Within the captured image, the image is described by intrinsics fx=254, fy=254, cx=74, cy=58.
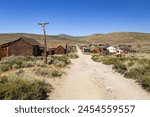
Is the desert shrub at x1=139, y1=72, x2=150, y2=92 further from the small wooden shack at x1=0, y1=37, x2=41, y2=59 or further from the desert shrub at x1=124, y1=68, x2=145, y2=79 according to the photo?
the small wooden shack at x1=0, y1=37, x2=41, y2=59

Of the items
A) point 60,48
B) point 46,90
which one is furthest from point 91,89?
point 60,48

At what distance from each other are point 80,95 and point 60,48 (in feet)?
198

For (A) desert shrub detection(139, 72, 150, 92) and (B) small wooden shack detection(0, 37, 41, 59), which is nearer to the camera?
(A) desert shrub detection(139, 72, 150, 92)

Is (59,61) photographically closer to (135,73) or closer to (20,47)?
(135,73)

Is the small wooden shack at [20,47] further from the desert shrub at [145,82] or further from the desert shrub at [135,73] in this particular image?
the desert shrub at [145,82]

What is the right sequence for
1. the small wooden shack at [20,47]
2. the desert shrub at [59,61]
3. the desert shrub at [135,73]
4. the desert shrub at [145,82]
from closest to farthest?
the desert shrub at [145,82]
the desert shrub at [135,73]
the desert shrub at [59,61]
the small wooden shack at [20,47]

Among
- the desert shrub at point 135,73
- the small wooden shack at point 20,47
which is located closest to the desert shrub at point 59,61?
the desert shrub at point 135,73

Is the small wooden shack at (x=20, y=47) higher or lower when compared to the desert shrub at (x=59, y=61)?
higher

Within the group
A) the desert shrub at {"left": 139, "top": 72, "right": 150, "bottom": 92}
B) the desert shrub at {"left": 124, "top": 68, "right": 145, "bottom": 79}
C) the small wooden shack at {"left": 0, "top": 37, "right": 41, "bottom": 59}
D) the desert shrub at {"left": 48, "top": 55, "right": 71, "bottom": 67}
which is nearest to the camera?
the desert shrub at {"left": 139, "top": 72, "right": 150, "bottom": 92}

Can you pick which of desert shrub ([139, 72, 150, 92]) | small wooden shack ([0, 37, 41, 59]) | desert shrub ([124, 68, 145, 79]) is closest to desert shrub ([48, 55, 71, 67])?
desert shrub ([124, 68, 145, 79])

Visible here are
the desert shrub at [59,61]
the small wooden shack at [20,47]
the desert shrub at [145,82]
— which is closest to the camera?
the desert shrub at [145,82]

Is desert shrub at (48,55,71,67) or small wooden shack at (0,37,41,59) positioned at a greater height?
small wooden shack at (0,37,41,59)

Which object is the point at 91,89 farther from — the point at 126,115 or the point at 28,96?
the point at 126,115

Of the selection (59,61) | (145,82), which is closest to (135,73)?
(145,82)
